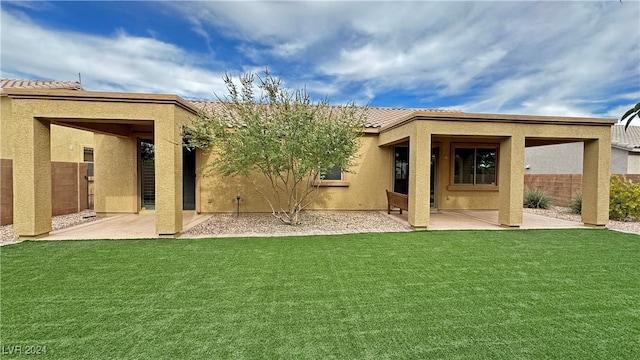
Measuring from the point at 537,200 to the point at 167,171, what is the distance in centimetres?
1505

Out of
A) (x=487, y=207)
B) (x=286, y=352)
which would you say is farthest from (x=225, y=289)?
(x=487, y=207)

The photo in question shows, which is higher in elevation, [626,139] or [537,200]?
[626,139]

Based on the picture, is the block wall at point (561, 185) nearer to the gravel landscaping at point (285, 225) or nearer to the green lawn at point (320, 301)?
the gravel landscaping at point (285, 225)

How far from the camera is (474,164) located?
12.6m

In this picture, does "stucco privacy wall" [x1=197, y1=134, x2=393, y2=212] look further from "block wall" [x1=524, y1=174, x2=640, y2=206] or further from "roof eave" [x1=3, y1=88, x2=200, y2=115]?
"block wall" [x1=524, y1=174, x2=640, y2=206]

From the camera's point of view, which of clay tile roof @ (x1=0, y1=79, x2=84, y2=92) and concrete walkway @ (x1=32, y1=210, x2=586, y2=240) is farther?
clay tile roof @ (x1=0, y1=79, x2=84, y2=92)

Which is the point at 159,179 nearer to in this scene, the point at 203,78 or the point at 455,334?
the point at 455,334

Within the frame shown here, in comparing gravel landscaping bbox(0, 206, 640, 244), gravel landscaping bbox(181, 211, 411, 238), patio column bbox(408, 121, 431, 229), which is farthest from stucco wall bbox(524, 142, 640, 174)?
gravel landscaping bbox(181, 211, 411, 238)

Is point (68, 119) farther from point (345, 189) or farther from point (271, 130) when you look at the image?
point (345, 189)

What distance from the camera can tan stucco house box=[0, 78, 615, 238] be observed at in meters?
6.97

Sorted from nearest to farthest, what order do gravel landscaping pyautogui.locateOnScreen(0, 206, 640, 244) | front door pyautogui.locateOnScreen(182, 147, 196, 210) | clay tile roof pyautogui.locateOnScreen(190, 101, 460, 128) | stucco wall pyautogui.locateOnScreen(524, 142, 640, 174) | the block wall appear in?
gravel landscaping pyautogui.locateOnScreen(0, 206, 640, 244), front door pyautogui.locateOnScreen(182, 147, 196, 210), clay tile roof pyautogui.locateOnScreen(190, 101, 460, 128), the block wall, stucco wall pyautogui.locateOnScreen(524, 142, 640, 174)

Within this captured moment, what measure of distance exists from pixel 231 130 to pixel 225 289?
5355mm

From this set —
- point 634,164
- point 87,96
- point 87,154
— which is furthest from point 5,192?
point 634,164

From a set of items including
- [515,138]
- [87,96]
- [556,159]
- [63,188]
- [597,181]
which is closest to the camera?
[87,96]
